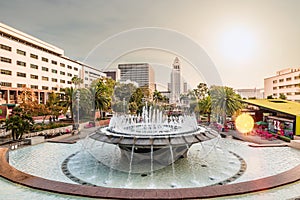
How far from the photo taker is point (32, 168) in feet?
32.4

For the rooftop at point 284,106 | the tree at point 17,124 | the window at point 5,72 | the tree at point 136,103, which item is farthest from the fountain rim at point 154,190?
the window at point 5,72

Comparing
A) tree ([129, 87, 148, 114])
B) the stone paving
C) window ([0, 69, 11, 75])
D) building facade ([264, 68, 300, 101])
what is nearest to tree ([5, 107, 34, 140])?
the stone paving

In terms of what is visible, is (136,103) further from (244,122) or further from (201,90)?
(244,122)

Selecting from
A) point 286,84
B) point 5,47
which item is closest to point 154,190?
point 5,47

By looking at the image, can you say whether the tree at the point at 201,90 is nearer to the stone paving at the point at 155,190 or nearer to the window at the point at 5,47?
the window at the point at 5,47

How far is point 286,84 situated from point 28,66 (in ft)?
221

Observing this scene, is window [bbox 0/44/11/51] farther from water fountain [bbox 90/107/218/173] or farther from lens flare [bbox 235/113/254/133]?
lens flare [bbox 235/113/254/133]

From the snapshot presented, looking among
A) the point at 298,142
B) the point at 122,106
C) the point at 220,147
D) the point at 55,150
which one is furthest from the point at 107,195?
the point at 122,106

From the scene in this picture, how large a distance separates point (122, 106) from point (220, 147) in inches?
1229

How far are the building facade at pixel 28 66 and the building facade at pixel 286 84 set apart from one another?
61947 mm

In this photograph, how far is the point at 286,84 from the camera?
6044 centimetres

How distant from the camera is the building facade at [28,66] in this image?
3744cm

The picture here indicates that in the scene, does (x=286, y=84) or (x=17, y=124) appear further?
(x=286, y=84)

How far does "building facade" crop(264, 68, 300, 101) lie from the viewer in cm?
5597
